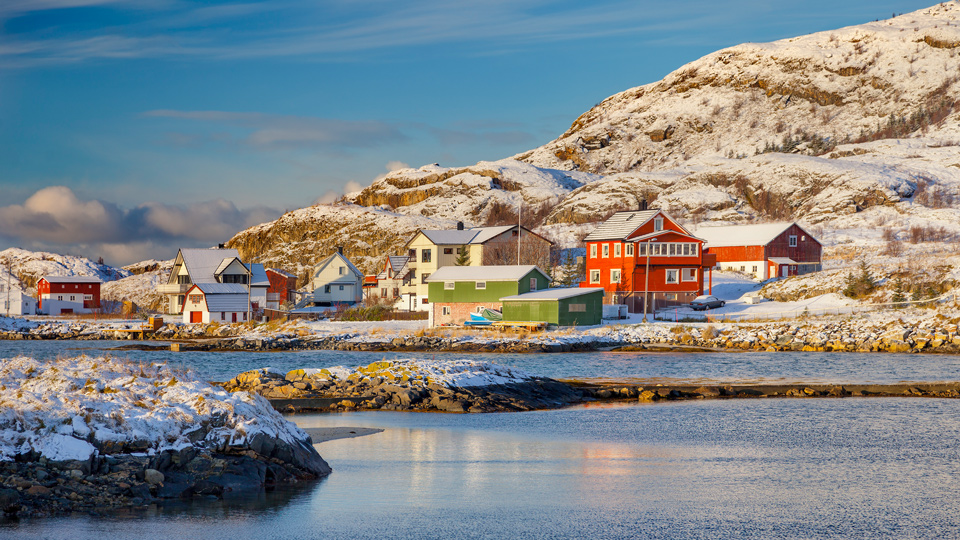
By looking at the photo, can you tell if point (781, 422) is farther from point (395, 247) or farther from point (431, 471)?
point (395, 247)

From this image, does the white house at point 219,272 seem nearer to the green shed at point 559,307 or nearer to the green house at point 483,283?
the green house at point 483,283

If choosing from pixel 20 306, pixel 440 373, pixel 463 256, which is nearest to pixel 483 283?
pixel 463 256

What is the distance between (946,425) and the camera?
22781 mm

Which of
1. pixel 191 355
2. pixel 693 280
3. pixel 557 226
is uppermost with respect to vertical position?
pixel 557 226

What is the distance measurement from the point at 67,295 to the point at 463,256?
5012 cm

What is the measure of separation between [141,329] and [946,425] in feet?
206

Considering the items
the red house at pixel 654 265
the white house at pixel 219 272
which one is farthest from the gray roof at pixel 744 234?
the white house at pixel 219 272

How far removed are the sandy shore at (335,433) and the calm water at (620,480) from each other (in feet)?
1.90

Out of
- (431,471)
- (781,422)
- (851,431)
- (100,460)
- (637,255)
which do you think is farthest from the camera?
(637,255)

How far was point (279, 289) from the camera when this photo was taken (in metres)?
105

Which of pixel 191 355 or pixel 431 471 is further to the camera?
pixel 191 355

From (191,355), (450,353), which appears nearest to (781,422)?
(450,353)

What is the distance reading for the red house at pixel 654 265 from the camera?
231ft

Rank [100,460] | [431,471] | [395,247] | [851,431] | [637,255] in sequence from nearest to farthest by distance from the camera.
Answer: [100,460]
[431,471]
[851,431]
[637,255]
[395,247]
